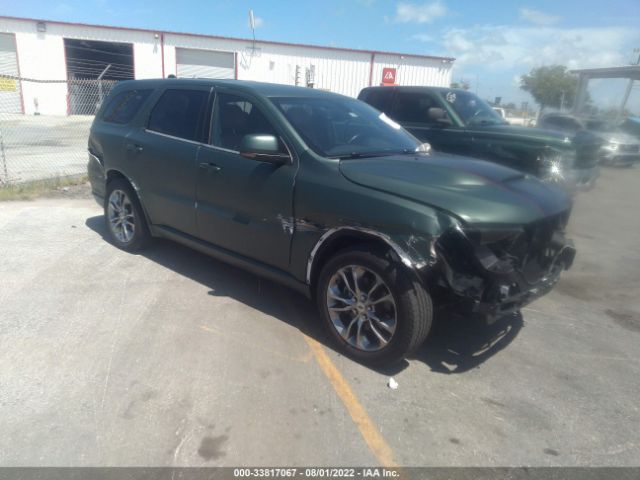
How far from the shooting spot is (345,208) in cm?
330

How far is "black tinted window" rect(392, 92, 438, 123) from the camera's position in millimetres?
7777

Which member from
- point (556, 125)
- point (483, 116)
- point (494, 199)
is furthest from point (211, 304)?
point (556, 125)

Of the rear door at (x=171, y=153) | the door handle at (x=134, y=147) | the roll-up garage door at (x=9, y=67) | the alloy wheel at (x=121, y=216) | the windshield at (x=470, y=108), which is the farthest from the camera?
the roll-up garage door at (x=9, y=67)

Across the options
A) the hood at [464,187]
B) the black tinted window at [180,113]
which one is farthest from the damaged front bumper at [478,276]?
the black tinted window at [180,113]

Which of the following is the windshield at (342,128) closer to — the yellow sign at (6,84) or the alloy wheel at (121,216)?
the alloy wheel at (121,216)

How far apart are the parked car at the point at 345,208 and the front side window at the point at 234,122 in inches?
0.5

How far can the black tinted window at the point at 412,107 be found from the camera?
7.78m

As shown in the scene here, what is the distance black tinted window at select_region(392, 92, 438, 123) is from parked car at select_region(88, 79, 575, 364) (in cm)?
333

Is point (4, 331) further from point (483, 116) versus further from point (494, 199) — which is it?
point (483, 116)

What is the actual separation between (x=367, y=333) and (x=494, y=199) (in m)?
1.27

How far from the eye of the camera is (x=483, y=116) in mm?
7719

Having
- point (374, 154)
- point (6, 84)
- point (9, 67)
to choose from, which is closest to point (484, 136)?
point (374, 154)

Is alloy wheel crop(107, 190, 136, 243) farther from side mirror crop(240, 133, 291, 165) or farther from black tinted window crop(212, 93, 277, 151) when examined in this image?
side mirror crop(240, 133, 291, 165)

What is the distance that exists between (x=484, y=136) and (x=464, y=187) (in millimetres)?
4211
